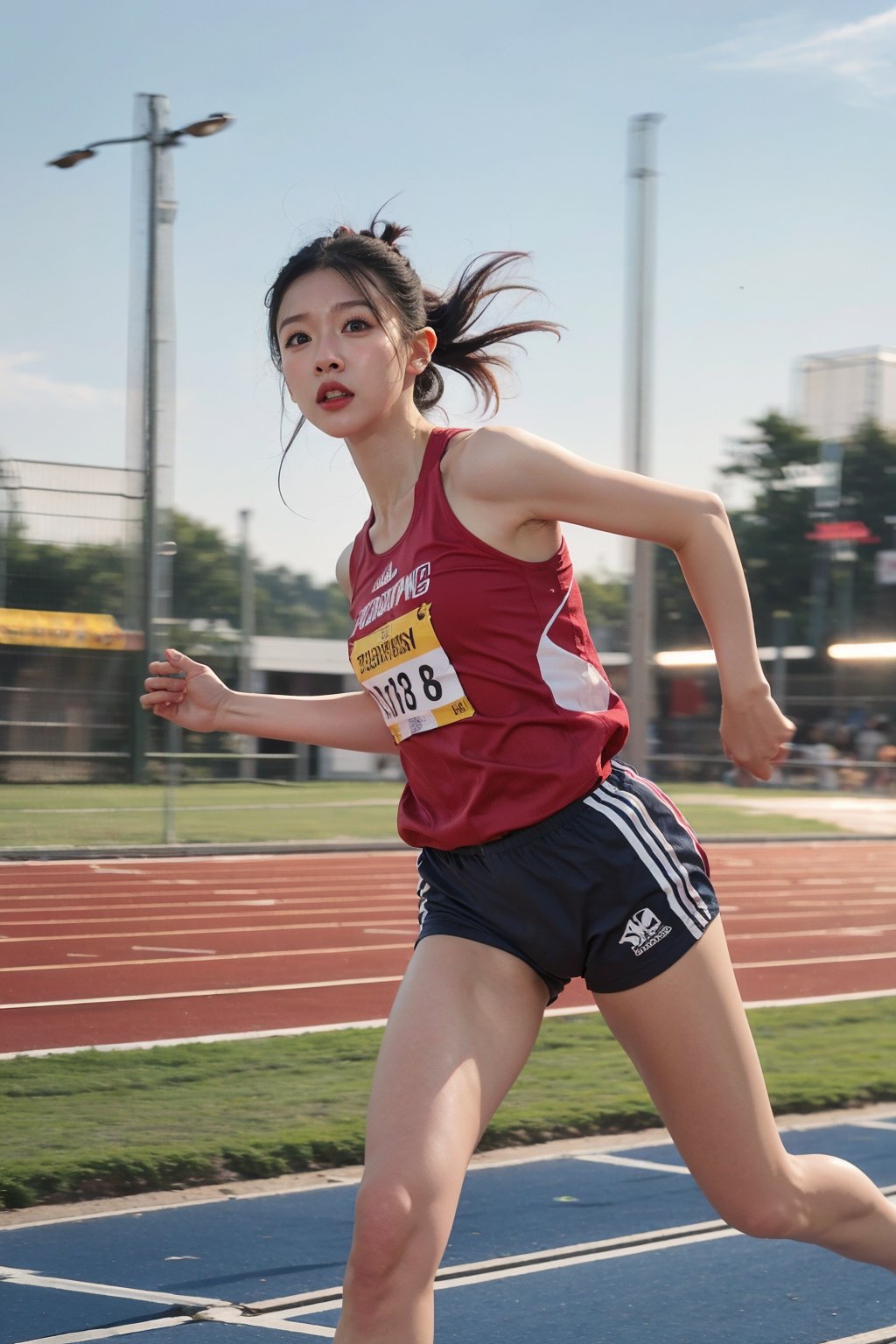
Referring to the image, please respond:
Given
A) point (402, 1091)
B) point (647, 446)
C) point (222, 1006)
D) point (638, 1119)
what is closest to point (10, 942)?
point (222, 1006)

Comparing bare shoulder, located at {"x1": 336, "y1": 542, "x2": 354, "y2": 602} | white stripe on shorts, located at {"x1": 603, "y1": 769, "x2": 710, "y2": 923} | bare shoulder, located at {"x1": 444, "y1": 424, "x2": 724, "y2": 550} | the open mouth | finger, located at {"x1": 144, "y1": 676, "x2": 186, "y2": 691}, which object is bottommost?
white stripe on shorts, located at {"x1": 603, "y1": 769, "x2": 710, "y2": 923}

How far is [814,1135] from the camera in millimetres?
5938

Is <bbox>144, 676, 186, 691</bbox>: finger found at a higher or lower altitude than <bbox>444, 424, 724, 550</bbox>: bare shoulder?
lower

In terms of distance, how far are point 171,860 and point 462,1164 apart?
11.9 m

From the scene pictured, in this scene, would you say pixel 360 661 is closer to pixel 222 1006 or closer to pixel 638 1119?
pixel 638 1119

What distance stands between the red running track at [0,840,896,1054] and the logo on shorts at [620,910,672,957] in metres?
4.37

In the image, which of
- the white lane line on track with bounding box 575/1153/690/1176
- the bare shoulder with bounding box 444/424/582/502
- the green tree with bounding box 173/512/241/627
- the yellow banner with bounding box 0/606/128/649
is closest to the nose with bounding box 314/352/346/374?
the bare shoulder with bounding box 444/424/582/502

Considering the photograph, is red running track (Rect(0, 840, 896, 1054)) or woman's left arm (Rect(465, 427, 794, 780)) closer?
woman's left arm (Rect(465, 427, 794, 780))

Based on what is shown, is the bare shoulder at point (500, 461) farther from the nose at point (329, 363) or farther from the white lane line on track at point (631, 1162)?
the white lane line on track at point (631, 1162)

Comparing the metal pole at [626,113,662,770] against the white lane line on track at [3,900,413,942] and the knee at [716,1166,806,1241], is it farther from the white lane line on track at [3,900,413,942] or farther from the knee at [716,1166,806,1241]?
the knee at [716,1166,806,1241]

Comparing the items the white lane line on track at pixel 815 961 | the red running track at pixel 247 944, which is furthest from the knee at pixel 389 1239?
the white lane line on track at pixel 815 961

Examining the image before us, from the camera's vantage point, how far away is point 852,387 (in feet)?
119

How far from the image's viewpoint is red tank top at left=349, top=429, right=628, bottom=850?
8.54 feet

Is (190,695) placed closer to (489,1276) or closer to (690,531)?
(690,531)
